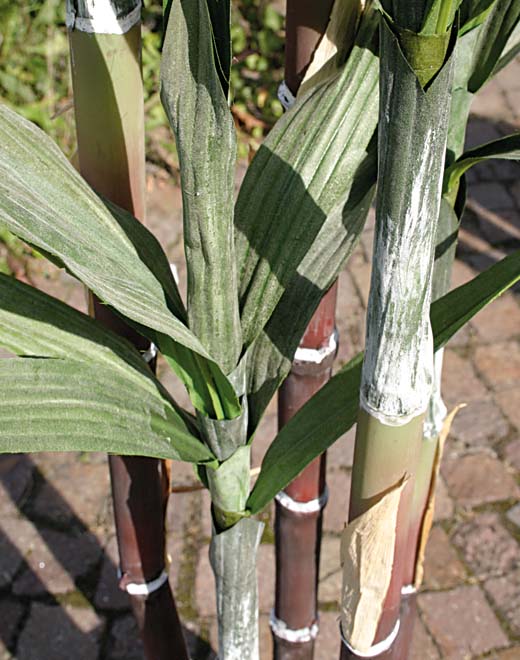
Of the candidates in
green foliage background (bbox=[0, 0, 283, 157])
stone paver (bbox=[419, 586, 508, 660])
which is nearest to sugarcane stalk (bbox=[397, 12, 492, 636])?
stone paver (bbox=[419, 586, 508, 660])

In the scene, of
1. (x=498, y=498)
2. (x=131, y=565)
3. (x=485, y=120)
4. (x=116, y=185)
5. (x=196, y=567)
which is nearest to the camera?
(x=116, y=185)

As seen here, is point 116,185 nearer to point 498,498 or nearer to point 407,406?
point 407,406

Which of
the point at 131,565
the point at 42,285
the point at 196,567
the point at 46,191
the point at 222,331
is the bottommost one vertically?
the point at 196,567

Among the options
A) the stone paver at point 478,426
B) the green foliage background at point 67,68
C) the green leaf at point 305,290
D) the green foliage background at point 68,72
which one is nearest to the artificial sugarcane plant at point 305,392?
the green leaf at point 305,290

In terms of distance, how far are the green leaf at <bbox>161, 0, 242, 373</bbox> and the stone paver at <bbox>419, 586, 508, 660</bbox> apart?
1.43 meters

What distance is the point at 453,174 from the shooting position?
0.84m

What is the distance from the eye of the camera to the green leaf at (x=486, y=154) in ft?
2.47

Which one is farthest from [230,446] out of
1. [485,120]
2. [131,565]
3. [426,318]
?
[485,120]

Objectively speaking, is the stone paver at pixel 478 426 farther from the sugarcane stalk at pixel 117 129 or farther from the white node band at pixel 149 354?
the white node band at pixel 149 354

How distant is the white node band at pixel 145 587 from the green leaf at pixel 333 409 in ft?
1.33

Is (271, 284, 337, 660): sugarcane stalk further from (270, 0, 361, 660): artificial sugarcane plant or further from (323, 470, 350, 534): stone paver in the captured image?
(323, 470, 350, 534): stone paver

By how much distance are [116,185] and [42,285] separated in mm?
1977

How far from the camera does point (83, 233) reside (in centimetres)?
68

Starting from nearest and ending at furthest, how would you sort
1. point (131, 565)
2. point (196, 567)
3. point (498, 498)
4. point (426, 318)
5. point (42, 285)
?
point (426, 318)
point (131, 565)
point (196, 567)
point (498, 498)
point (42, 285)
